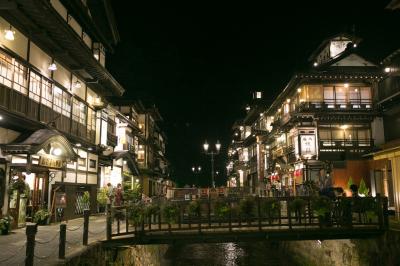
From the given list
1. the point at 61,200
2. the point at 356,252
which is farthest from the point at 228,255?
the point at 61,200

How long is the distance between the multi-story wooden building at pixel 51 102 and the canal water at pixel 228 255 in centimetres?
775

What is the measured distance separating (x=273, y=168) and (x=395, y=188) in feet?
99.7

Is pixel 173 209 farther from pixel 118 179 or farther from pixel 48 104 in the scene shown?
pixel 118 179

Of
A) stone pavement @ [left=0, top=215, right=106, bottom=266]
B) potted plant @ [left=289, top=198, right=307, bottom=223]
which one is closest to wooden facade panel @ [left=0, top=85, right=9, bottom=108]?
stone pavement @ [left=0, top=215, right=106, bottom=266]

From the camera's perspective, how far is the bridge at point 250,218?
16.2 m

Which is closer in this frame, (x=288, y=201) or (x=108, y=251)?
(x=108, y=251)

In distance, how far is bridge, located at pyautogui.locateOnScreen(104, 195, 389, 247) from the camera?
16.2m

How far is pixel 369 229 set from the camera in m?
16.7

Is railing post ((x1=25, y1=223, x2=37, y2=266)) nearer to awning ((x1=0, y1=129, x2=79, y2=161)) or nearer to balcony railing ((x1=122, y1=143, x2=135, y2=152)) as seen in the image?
awning ((x1=0, y1=129, x2=79, y2=161))

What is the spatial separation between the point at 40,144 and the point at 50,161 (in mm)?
2958

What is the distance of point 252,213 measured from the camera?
54.6ft

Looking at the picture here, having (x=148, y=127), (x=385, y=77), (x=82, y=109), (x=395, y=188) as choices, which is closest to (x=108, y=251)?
(x=82, y=109)

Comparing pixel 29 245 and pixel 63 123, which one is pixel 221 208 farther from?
pixel 63 123

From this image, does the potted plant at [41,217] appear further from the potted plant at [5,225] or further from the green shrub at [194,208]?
the green shrub at [194,208]
